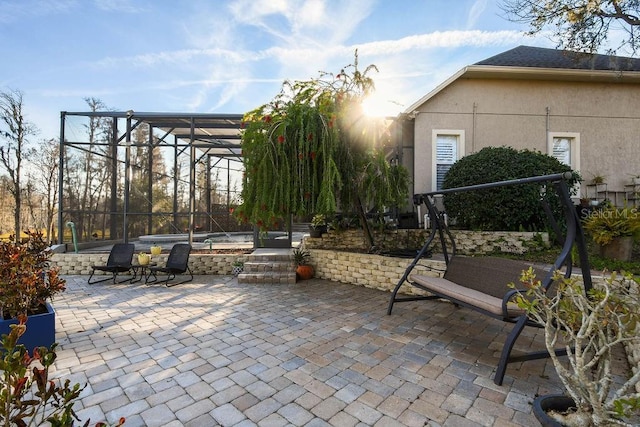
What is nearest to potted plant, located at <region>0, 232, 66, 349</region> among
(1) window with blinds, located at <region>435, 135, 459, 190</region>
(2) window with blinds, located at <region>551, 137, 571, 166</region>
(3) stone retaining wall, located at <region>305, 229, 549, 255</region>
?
(3) stone retaining wall, located at <region>305, 229, 549, 255</region>

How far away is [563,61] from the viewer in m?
8.12

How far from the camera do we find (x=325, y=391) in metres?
2.32

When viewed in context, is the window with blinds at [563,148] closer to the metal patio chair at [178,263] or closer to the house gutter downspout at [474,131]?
the house gutter downspout at [474,131]

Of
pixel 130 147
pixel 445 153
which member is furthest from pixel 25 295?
pixel 445 153

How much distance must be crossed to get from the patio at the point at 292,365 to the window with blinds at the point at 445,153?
4.43 meters

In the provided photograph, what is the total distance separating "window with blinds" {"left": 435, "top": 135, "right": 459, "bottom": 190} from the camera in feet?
26.0

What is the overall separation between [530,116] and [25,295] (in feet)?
34.6

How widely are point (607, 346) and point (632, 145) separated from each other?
31.3 feet

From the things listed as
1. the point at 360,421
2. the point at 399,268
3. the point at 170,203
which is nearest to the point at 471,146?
the point at 399,268

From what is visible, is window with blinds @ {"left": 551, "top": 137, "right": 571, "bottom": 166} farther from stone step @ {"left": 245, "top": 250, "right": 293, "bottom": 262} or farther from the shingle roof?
stone step @ {"left": 245, "top": 250, "right": 293, "bottom": 262}

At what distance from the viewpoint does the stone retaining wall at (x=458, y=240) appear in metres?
5.76

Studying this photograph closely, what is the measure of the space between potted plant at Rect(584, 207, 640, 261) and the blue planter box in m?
7.76

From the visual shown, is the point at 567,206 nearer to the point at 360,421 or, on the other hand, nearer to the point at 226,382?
the point at 360,421

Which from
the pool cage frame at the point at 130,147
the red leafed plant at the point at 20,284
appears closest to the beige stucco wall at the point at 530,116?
the pool cage frame at the point at 130,147
